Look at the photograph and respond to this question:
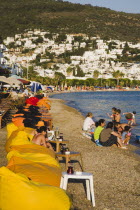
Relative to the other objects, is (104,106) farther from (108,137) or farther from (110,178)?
(110,178)

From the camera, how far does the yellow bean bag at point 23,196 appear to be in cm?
419

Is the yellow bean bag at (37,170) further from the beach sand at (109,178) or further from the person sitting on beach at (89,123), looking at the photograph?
the person sitting on beach at (89,123)

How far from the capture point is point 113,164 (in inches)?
346

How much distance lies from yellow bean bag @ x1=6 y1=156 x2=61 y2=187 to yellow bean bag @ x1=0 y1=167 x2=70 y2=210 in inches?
27.7

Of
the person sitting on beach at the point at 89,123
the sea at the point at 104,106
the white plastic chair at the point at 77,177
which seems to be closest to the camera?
the white plastic chair at the point at 77,177

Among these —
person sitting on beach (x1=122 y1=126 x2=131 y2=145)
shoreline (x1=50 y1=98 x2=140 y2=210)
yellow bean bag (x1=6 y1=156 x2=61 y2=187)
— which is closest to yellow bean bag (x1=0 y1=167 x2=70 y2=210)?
yellow bean bag (x1=6 y1=156 x2=61 y2=187)

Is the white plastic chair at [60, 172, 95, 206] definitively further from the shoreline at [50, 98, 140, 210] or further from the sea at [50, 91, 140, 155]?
the sea at [50, 91, 140, 155]

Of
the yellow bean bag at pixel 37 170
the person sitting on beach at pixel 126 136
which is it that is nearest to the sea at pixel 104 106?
the person sitting on beach at pixel 126 136

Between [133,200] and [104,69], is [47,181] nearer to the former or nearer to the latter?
[133,200]

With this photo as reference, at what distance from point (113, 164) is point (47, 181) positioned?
13.1ft

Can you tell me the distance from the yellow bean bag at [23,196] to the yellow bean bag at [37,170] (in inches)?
27.7

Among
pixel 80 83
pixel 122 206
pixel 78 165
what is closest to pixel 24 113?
pixel 78 165

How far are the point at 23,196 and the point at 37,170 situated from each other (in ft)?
3.35

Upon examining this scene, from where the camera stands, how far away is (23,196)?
421 cm
